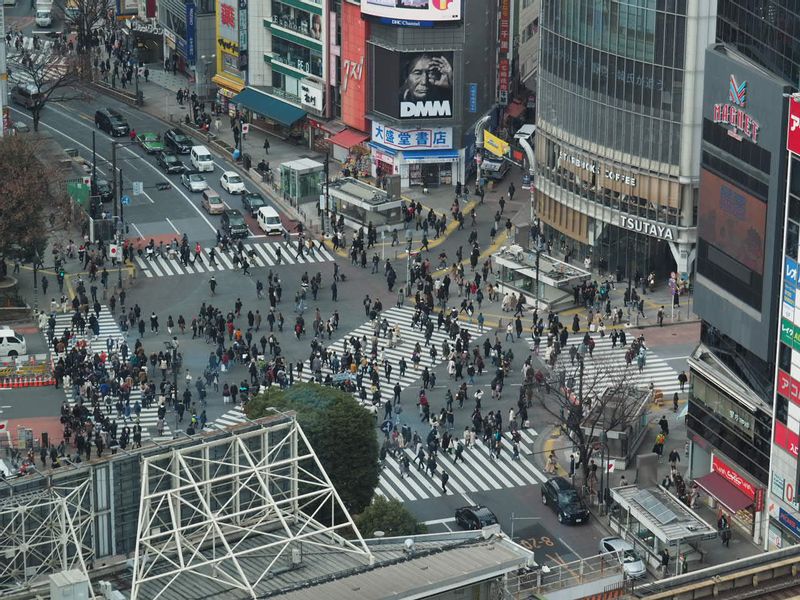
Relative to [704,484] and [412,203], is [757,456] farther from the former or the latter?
[412,203]

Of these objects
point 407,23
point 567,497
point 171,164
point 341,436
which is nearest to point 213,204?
point 171,164

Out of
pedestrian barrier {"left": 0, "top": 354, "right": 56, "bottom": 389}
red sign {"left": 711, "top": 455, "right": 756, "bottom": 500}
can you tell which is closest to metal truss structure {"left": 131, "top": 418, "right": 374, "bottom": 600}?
red sign {"left": 711, "top": 455, "right": 756, "bottom": 500}

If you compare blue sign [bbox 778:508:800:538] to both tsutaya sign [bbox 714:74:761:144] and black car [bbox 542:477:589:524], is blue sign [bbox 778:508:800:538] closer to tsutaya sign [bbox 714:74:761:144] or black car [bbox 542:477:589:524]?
black car [bbox 542:477:589:524]

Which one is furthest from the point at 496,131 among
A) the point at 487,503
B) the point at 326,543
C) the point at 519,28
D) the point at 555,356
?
the point at 326,543

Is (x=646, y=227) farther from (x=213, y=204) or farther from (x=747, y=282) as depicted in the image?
(x=747, y=282)

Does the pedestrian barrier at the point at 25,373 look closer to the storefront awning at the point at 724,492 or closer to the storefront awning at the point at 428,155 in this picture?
the storefront awning at the point at 724,492
